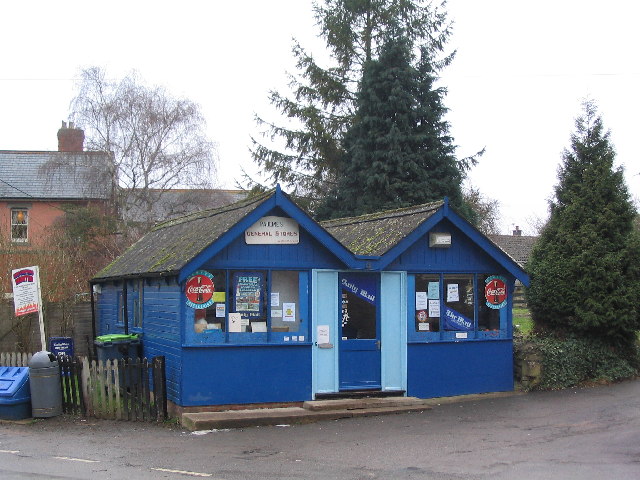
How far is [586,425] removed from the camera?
11836mm

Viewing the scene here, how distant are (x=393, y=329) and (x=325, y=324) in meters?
1.40

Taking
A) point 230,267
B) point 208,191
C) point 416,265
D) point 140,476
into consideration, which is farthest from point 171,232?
point 208,191

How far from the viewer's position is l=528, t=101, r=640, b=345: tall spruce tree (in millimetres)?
16094

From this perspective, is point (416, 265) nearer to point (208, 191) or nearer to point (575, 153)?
point (575, 153)

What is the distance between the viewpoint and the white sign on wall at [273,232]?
1317 cm

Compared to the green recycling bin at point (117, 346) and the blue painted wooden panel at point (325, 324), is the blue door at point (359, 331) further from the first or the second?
the green recycling bin at point (117, 346)

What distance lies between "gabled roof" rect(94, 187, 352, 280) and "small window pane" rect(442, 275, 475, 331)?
249cm

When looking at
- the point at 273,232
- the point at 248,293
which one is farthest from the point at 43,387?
the point at 273,232

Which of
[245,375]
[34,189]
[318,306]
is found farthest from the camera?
[34,189]

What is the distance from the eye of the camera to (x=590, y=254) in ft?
53.2

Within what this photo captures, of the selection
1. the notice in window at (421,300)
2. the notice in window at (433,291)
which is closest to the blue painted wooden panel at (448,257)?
the notice in window at (433,291)

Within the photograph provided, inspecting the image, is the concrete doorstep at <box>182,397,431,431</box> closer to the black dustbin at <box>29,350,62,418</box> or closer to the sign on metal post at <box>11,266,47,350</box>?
the black dustbin at <box>29,350,62,418</box>

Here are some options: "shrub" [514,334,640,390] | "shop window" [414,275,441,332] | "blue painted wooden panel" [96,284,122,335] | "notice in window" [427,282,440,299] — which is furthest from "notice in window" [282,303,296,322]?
"blue painted wooden panel" [96,284,122,335]

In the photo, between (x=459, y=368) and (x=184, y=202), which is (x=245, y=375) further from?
(x=184, y=202)
